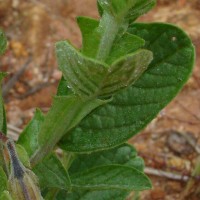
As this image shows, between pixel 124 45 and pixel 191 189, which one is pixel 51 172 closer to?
pixel 124 45

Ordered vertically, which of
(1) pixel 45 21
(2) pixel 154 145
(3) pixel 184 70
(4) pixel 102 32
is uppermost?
(4) pixel 102 32

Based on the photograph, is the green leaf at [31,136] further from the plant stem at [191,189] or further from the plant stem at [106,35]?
the plant stem at [191,189]

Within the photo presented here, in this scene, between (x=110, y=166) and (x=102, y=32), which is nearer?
(x=102, y=32)

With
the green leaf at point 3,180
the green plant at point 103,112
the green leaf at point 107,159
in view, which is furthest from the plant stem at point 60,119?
→ the green leaf at point 107,159

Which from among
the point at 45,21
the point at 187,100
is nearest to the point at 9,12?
the point at 45,21

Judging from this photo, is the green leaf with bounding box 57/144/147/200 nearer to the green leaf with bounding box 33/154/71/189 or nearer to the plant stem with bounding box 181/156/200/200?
the green leaf with bounding box 33/154/71/189

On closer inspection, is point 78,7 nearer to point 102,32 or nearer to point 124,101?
point 124,101
